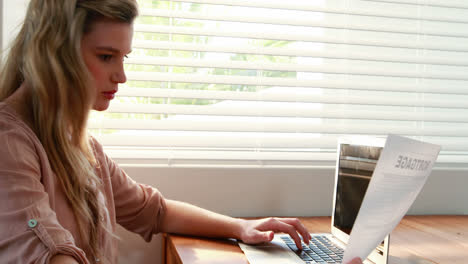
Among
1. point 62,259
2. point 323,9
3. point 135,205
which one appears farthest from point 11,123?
point 323,9

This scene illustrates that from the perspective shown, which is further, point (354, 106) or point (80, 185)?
point (354, 106)

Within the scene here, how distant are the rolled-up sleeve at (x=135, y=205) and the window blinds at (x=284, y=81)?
239 mm

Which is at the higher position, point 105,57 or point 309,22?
point 309,22

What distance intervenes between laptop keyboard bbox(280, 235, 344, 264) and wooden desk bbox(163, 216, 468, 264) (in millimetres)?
130

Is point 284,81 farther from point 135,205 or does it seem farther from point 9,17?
point 9,17

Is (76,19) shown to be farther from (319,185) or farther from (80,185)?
(319,185)

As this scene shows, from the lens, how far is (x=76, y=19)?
36.3 inches

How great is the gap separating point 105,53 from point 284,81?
2.50 feet

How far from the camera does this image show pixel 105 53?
988mm

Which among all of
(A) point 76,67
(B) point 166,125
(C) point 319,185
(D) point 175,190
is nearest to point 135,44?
(B) point 166,125

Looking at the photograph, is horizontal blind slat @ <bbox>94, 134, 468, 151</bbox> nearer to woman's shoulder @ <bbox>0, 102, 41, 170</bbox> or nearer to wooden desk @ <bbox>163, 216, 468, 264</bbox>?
wooden desk @ <bbox>163, 216, 468, 264</bbox>

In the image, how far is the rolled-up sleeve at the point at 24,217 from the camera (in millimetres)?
743

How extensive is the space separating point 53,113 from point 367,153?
2.38 feet

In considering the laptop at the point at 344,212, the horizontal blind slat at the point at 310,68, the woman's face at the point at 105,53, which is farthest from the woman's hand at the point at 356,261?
the horizontal blind slat at the point at 310,68
